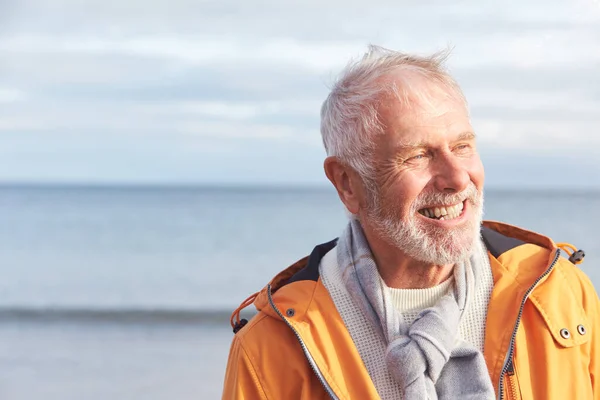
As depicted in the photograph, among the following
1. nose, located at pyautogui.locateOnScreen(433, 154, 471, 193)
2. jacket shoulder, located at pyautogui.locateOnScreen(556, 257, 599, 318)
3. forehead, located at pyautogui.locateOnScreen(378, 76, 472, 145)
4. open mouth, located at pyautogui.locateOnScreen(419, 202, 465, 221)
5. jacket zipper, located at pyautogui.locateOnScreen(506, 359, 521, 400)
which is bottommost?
jacket zipper, located at pyautogui.locateOnScreen(506, 359, 521, 400)

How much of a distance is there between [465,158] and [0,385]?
532cm

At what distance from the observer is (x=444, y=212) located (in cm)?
220

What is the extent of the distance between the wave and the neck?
21.8ft

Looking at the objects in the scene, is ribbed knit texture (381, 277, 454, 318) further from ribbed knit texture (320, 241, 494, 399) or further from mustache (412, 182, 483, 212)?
mustache (412, 182, 483, 212)

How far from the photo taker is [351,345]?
6.93 feet

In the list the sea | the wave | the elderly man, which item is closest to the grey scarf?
the elderly man

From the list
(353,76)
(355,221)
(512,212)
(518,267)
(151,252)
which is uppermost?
(512,212)

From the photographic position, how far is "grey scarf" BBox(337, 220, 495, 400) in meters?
2.05

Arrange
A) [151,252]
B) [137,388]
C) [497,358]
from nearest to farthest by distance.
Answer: [497,358], [137,388], [151,252]

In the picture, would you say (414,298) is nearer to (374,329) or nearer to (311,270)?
(374,329)

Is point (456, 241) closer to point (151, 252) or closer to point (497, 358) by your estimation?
point (497, 358)

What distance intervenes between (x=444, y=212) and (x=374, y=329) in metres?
0.39

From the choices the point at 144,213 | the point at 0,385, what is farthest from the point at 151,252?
the point at 144,213

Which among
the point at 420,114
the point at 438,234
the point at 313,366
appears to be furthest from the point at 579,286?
the point at 313,366
